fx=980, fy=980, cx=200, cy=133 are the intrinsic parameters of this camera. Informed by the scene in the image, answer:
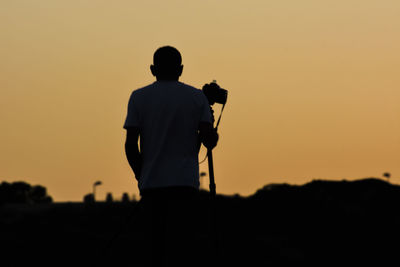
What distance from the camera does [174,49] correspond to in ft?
27.0

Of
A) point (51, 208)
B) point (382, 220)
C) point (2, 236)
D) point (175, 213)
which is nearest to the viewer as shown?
point (175, 213)

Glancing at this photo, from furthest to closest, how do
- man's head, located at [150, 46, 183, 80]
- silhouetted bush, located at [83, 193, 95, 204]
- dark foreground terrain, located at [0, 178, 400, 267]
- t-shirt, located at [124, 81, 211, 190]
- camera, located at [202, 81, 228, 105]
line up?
silhouetted bush, located at [83, 193, 95, 204], dark foreground terrain, located at [0, 178, 400, 267], camera, located at [202, 81, 228, 105], man's head, located at [150, 46, 183, 80], t-shirt, located at [124, 81, 211, 190]

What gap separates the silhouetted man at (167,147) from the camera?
7.75 meters

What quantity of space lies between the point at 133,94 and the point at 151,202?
94 centimetres

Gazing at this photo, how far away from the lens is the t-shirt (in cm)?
783

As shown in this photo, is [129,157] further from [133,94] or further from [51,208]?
[51,208]

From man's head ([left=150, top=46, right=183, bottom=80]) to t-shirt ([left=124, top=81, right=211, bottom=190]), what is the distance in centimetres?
9

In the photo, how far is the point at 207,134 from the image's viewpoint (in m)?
8.05

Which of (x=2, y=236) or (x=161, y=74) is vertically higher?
(x=2, y=236)

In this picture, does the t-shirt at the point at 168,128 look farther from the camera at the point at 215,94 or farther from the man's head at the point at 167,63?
the camera at the point at 215,94

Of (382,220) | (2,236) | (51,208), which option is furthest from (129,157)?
(51,208)

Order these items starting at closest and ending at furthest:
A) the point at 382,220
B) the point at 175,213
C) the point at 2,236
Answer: the point at 175,213 < the point at 2,236 < the point at 382,220

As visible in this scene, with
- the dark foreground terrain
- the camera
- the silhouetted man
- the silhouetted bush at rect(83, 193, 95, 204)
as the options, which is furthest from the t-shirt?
the silhouetted bush at rect(83, 193, 95, 204)

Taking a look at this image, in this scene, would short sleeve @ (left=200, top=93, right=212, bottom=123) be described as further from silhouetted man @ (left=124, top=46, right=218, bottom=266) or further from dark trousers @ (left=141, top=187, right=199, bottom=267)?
dark trousers @ (left=141, top=187, right=199, bottom=267)
